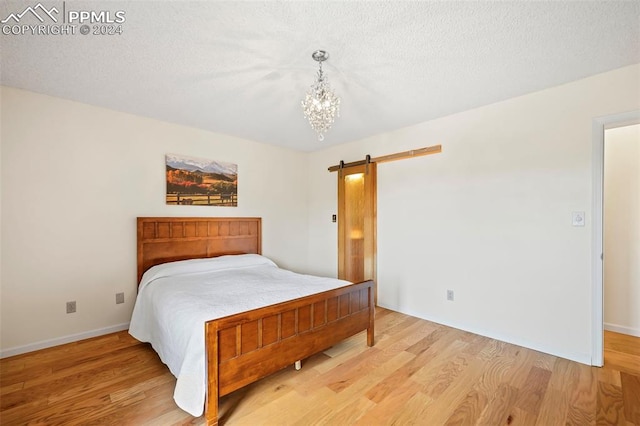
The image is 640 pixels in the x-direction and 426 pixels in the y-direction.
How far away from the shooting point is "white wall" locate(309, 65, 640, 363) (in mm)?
2400

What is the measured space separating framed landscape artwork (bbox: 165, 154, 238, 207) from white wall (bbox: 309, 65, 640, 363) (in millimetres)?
2095

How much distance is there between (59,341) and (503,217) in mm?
4505

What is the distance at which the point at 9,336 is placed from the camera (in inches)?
97.8

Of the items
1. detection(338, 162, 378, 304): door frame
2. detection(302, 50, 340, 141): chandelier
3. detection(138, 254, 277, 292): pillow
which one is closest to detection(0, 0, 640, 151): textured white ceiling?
detection(302, 50, 340, 141): chandelier

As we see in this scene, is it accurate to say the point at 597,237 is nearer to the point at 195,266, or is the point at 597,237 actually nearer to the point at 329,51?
the point at 329,51

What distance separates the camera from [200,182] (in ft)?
11.9

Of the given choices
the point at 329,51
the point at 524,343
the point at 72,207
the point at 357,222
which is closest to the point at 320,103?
the point at 329,51

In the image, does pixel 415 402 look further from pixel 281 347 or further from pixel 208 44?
pixel 208 44

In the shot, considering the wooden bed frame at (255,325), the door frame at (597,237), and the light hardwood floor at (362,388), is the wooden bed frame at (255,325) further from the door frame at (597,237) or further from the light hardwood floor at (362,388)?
the door frame at (597,237)

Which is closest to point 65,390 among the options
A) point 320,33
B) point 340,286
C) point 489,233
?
point 340,286

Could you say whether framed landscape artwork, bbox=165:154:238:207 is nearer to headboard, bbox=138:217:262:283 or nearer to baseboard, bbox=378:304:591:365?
headboard, bbox=138:217:262:283

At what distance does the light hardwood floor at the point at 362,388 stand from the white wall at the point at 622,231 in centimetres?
35

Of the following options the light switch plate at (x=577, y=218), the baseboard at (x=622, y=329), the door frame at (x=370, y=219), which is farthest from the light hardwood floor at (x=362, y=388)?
the door frame at (x=370, y=219)

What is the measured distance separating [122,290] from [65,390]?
3.95 feet
